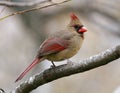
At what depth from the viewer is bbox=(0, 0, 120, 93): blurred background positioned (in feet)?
31.3

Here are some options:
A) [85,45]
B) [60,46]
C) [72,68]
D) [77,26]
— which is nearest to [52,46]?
[60,46]

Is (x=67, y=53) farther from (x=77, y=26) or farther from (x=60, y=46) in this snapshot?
(x=77, y=26)

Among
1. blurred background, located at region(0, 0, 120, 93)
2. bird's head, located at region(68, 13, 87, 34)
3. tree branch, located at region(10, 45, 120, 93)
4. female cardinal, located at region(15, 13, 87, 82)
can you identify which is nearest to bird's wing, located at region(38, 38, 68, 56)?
female cardinal, located at region(15, 13, 87, 82)

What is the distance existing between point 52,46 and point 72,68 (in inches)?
32.0

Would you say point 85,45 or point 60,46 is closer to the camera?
point 60,46

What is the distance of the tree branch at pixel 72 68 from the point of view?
4.22m

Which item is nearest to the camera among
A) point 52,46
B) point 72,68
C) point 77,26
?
point 72,68

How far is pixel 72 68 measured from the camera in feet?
14.5

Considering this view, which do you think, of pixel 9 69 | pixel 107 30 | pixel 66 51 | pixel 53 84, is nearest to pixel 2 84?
pixel 9 69

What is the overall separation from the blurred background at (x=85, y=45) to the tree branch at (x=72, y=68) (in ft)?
13.7

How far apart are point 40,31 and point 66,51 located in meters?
4.45

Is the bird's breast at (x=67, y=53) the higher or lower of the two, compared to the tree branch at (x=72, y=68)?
lower

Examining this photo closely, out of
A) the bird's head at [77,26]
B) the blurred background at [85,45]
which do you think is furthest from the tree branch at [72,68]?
the blurred background at [85,45]

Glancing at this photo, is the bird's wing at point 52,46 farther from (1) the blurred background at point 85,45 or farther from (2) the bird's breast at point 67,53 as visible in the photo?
(1) the blurred background at point 85,45
